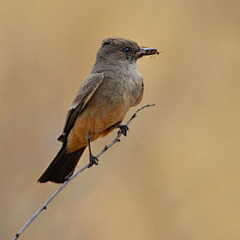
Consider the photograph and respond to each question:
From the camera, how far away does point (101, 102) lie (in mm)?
4410

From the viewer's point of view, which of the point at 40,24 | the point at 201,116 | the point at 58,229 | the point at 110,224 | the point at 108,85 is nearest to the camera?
the point at 58,229

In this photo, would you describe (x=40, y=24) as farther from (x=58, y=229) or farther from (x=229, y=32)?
(x=58, y=229)

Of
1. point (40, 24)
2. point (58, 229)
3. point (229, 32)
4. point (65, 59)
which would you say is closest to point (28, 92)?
point (65, 59)

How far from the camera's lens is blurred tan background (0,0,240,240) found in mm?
4501

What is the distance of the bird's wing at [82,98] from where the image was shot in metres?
4.43

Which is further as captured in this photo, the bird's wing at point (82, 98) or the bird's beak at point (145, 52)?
the bird's beak at point (145, 52)

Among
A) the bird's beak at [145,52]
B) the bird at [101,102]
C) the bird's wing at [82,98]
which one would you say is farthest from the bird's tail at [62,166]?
the bird's beak at [145,52]

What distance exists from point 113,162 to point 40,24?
190 cm

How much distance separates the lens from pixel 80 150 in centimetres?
494

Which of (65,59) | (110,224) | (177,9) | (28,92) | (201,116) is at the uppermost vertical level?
(177,9)

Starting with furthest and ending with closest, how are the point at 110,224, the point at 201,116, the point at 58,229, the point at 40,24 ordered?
the point at 40,24, the point at 201,116, the point at 110,224, the point at 58,229

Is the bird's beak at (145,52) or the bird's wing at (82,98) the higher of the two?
the bird's beak at (145,52)

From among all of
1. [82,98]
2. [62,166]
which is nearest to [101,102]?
[82,98]

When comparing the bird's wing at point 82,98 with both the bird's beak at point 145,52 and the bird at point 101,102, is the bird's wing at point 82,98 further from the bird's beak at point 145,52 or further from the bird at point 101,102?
the bird's beak at point 145,52
